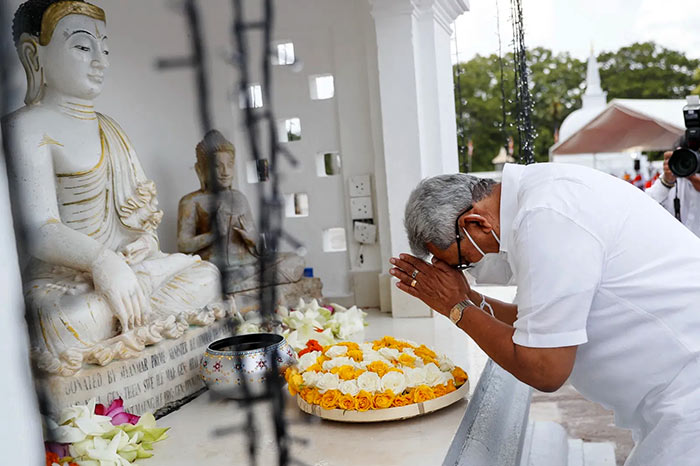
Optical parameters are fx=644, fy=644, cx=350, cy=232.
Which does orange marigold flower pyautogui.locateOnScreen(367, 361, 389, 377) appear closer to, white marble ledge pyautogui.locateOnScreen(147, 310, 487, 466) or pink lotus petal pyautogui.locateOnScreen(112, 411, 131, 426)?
white marble ledge pyautogui.locateOnScreen(147, 310, 487, 466)

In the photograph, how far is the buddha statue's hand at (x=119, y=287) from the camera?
7.69 feet

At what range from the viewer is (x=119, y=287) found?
2.38 metres

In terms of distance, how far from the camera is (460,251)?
5.65 ft

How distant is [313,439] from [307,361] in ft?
1.35

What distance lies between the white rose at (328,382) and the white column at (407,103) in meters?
1.67

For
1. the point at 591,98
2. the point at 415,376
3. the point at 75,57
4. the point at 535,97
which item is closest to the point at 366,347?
the point at 415,376

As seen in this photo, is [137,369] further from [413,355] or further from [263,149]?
[263,149]

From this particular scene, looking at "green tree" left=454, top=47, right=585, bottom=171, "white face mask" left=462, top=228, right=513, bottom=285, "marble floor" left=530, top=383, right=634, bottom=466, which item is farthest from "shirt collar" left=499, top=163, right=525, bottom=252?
"green tree" left=454, top=47, right=585, bottom=171

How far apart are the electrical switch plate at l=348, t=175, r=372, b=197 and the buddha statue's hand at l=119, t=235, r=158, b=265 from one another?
5.47 ft

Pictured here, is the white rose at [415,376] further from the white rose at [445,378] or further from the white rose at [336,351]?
the white rose at [336,351]

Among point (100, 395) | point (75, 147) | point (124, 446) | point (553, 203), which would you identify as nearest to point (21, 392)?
point (553, 203)

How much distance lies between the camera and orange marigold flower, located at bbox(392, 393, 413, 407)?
2.16m

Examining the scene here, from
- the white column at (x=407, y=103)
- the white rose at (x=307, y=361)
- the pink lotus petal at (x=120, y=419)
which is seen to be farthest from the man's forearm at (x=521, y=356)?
the white column at (x=407, y=103)

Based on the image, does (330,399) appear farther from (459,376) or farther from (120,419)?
(120,419)
